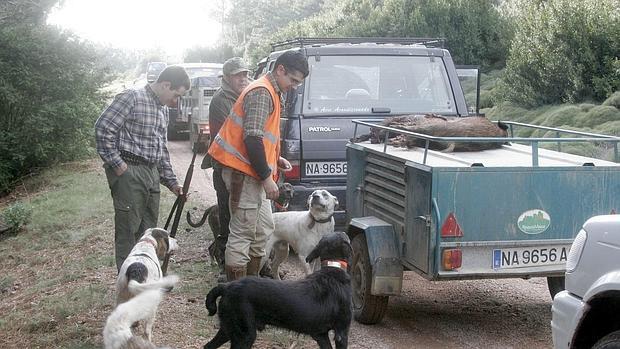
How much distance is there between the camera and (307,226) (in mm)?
7551

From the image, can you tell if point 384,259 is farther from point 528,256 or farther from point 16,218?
point 16,218

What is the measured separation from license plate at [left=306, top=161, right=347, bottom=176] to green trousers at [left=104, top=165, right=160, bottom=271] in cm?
228

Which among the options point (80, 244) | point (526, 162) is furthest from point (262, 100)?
point (80, 244)

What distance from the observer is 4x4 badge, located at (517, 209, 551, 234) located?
6008 millimetres

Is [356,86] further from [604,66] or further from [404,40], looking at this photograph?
[604,66]

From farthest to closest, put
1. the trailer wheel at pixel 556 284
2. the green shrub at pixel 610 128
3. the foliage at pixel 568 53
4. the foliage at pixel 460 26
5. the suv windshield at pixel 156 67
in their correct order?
the suv windshield at pixel 156 67 < the foliage at pixel 460 26 < the foliage at pixel 568 53 < the green shrub at pixel 610 128 < the trailer wheel at pixel 556 284

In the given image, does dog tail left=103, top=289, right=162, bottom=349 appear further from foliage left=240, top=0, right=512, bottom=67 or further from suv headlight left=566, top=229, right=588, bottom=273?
foliage left=240, top=0, right=512, bottom=67

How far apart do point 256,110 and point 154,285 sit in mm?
1666

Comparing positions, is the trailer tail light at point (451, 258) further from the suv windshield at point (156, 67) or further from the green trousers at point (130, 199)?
the suv windshield at point (156, 67)

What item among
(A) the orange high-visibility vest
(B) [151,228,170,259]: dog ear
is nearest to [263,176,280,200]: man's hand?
(A) the orange high-visibility vest

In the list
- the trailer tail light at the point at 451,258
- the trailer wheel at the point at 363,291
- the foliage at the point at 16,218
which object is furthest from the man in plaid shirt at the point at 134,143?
the foliage at the point at 16,218

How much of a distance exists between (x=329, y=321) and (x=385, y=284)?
127cm

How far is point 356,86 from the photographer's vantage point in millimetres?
9188

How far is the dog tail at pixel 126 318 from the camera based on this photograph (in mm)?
4590
